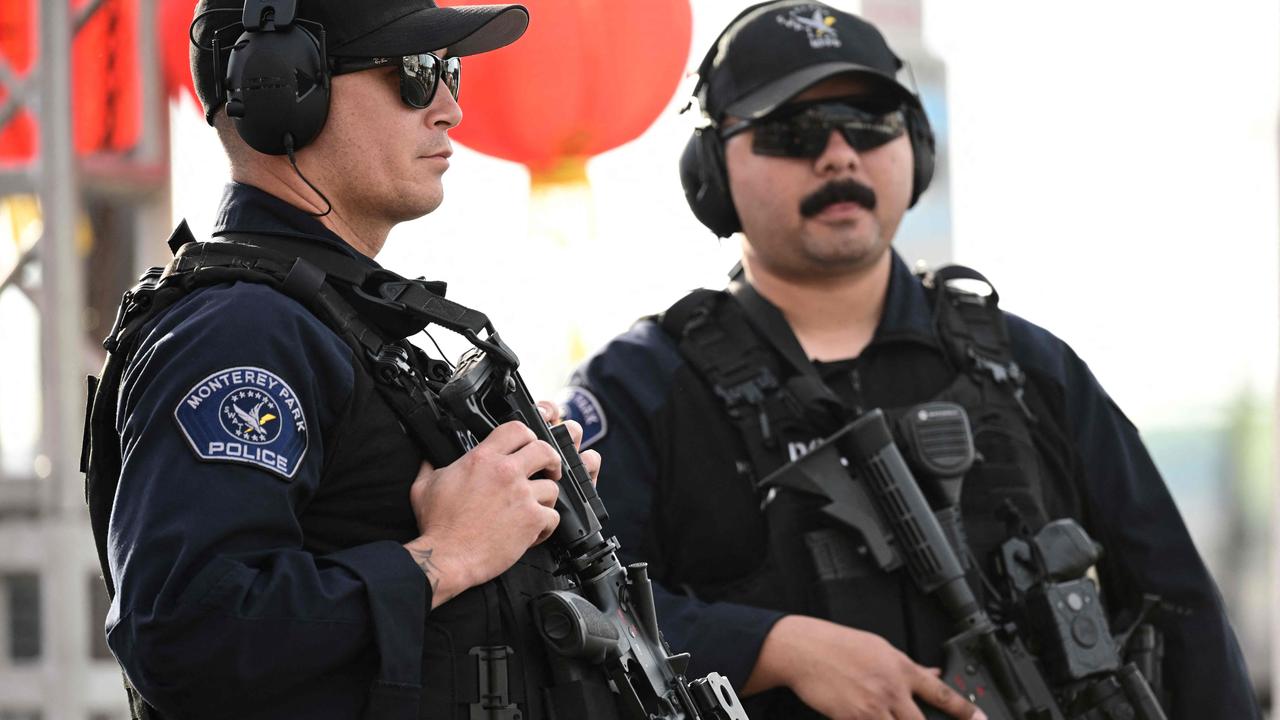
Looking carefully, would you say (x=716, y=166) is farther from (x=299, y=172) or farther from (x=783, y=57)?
(x=299, y=172)

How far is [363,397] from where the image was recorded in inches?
70.6

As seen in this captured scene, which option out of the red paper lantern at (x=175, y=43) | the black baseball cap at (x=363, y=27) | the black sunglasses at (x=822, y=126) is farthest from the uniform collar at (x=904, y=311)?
the red paper lantern at (x=175, y=43)

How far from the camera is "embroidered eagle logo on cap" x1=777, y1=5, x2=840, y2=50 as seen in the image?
2.82 meters

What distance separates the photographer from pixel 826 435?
106 inches

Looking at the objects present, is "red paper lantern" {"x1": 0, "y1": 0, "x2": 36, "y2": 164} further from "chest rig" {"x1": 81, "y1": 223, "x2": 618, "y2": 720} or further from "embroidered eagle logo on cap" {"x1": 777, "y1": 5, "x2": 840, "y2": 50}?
"chest rig" {"x1": 81, "y1": 223, "x2": 618, "y2": 720}

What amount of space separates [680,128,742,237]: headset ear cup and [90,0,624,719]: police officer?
86cm

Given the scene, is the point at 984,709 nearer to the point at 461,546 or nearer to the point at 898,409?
the point at 898,409

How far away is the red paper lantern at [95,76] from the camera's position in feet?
15.3

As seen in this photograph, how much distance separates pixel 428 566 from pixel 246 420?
9.7 inches

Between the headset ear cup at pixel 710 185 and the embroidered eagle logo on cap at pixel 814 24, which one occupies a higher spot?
the embroidered eagle logo on cap at pixel 814 24

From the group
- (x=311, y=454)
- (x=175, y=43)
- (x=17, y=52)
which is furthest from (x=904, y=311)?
(x=17, y=52)

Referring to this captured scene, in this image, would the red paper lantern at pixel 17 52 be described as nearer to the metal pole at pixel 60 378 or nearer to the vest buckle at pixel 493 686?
the metal pole at pixel 60 378

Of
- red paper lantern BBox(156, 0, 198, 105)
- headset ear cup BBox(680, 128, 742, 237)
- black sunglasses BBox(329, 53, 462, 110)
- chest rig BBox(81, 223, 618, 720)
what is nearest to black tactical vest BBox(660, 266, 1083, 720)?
headset ear cup BBox(680, 128, 742, 237)

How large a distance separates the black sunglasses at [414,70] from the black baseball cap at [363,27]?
11mm
